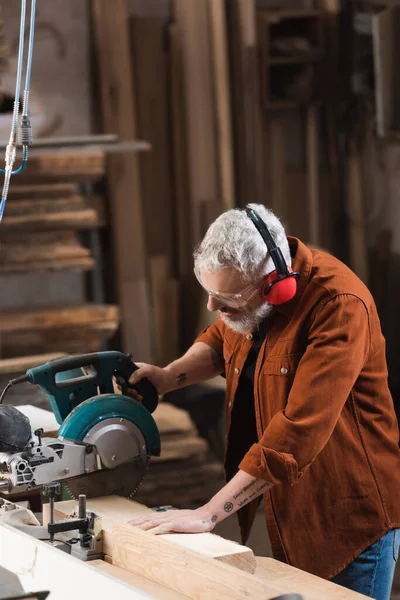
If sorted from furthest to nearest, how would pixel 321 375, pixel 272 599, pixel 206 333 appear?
pixel 206 333, pixel 321 375, pixel 272 599

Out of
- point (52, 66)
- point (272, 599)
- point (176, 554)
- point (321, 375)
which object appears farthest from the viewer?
point (52, 66)

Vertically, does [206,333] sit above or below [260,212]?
below

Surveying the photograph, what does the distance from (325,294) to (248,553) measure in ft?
2.16

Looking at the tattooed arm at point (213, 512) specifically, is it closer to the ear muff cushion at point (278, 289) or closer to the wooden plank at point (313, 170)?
the ear muff cushion at point (278, 289)

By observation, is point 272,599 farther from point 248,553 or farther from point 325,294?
point 325,294

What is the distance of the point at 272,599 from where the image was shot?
6.15 ft

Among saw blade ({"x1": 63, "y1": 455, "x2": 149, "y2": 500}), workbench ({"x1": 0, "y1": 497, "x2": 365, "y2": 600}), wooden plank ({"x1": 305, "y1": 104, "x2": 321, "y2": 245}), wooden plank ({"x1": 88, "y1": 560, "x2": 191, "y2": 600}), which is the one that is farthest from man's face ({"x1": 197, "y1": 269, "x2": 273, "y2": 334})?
wooden plank ({"x1": 305, "y1": 104, "x2": 321, "y2": 245})

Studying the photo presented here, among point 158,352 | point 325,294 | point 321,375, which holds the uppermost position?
point 325,294

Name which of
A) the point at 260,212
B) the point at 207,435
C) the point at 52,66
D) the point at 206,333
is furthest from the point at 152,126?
the point at 260,212

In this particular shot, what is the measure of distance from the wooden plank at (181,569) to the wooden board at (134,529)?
0.03 meters

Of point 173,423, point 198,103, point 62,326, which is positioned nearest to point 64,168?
point 62,326

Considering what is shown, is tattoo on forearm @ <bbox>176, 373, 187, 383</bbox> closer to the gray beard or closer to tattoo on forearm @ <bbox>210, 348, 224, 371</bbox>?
tattoo on forearm @ <bbox>210, 348, 224, 371</bbox>

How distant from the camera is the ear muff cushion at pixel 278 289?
2352 millimetres

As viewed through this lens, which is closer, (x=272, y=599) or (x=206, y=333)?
(x=272, y=599)
